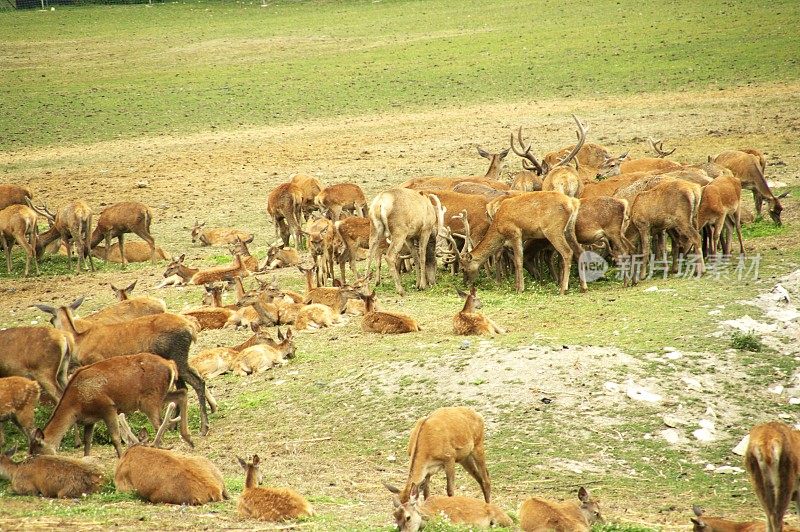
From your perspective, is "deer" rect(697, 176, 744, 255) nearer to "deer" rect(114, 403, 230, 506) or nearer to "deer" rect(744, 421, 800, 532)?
"deer" rect(744, 421, 800, 532)

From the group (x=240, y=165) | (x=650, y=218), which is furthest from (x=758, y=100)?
(x=650, y=218)

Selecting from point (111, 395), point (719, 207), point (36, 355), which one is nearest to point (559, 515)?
point (111, 395)

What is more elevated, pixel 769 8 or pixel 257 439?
pixel 769 8

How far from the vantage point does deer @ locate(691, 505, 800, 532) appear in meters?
7.63

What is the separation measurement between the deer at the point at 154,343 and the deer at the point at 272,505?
2576mm

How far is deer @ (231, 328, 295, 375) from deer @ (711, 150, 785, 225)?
835 cm

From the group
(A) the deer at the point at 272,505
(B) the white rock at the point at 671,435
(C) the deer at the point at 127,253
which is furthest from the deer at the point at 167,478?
(C) the deer at the point at 127,253

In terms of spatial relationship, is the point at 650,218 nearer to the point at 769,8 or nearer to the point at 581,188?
the point at 581,188

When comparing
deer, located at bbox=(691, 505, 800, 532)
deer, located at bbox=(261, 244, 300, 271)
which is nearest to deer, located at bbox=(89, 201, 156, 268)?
deer, located at bbox=(261, 244, 300, 271)

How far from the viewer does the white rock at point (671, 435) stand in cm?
970

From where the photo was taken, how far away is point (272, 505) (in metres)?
8.24

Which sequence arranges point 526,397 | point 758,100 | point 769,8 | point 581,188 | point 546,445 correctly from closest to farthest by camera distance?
point 546,445
point 526,397
point 581,188
point 758,100
point 769,8

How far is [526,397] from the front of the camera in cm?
1042

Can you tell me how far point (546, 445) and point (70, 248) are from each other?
11.1m
